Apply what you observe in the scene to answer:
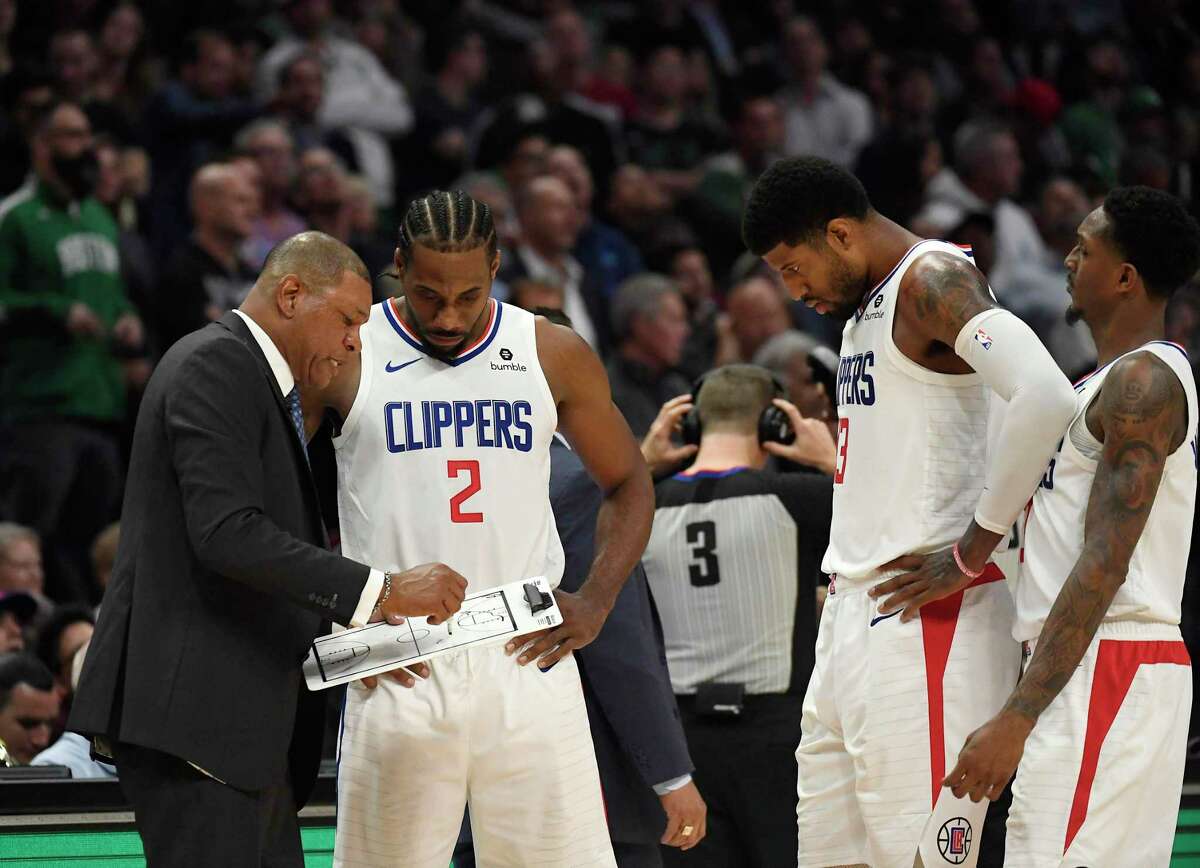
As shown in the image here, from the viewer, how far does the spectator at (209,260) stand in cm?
806

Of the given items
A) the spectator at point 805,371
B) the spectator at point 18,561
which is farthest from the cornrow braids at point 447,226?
the spectator at point 18,561

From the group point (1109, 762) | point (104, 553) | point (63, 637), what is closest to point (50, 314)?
point (104, 553)

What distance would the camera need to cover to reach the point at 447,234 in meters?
3.77

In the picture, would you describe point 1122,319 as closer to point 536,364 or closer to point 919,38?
point 536,364

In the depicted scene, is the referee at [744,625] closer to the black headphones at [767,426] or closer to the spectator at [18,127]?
the black headphones at [767,426]

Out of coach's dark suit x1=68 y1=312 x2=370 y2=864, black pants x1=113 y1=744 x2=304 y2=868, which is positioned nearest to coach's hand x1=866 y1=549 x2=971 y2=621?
coach's dark suit x1=68 y1=312 x2=370 y2=864

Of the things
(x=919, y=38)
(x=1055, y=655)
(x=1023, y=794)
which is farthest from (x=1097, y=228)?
(x=919, y=38)

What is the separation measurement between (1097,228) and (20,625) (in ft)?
14.6

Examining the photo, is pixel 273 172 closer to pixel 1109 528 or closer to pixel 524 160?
pixel 524 160

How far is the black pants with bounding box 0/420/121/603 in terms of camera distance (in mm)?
7715

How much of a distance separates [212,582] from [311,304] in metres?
0.64

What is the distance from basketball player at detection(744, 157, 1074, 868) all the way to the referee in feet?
2.78

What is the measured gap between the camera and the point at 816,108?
38.2ft

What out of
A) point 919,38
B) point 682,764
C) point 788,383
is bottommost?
point 682,764
